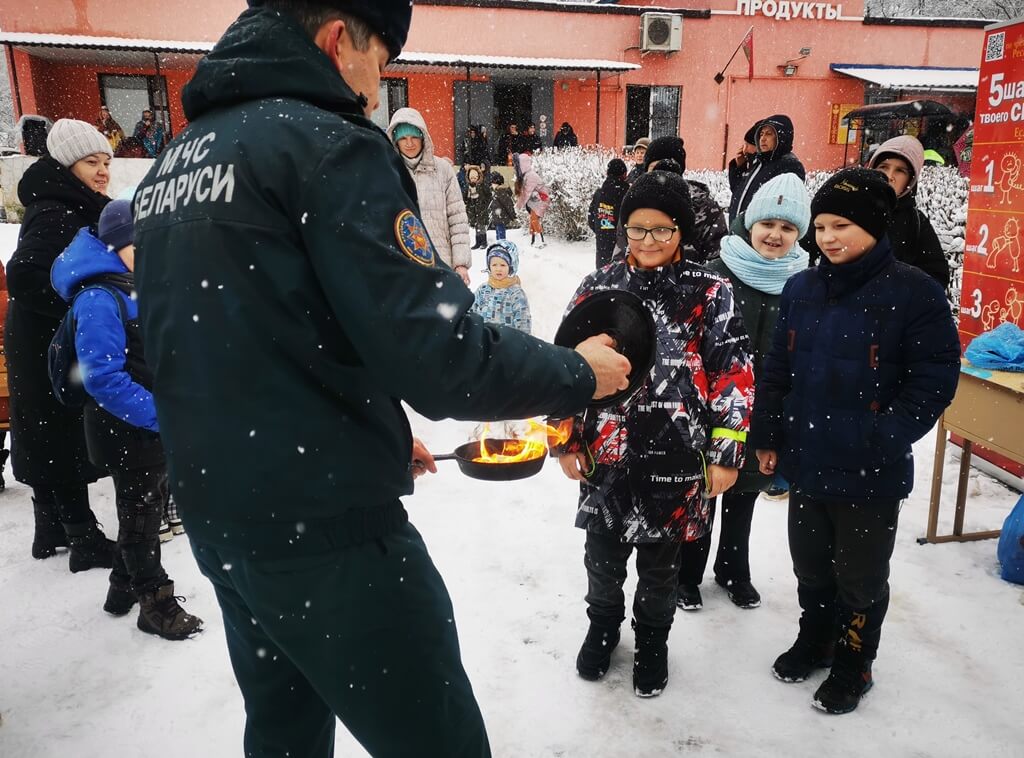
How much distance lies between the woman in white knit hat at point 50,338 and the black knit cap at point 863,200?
11.8 feet

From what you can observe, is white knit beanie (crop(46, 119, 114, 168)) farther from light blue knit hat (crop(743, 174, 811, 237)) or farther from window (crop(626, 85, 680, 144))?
window (crop(626, 85, 680, 144))

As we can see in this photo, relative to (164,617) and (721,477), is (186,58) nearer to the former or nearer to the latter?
(164,617)

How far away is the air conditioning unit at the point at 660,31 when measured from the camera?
71.1 feet

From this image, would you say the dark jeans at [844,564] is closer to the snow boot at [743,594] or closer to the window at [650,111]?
the snow boot at [743,594]

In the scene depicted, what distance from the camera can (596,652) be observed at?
3094mm

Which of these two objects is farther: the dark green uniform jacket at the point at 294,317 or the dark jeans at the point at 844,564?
the dark jeans at the point at 844,564

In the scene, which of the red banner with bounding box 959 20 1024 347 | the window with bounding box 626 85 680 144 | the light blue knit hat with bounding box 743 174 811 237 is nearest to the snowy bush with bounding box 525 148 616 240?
the red banner with bounding box 959 20 1024 347

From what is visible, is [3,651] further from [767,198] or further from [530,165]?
[530,165]

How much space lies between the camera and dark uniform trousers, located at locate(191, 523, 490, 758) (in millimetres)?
1465

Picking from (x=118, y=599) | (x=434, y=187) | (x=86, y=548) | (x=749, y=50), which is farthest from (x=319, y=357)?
(x=749, y=50)

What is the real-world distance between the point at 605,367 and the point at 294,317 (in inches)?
27.3

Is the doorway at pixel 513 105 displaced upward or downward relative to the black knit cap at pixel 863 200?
upward

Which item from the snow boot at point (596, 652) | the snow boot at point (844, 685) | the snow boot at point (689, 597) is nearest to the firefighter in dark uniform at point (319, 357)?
the snow boot at point (596, 652)

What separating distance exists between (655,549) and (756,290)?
57.6 inches
